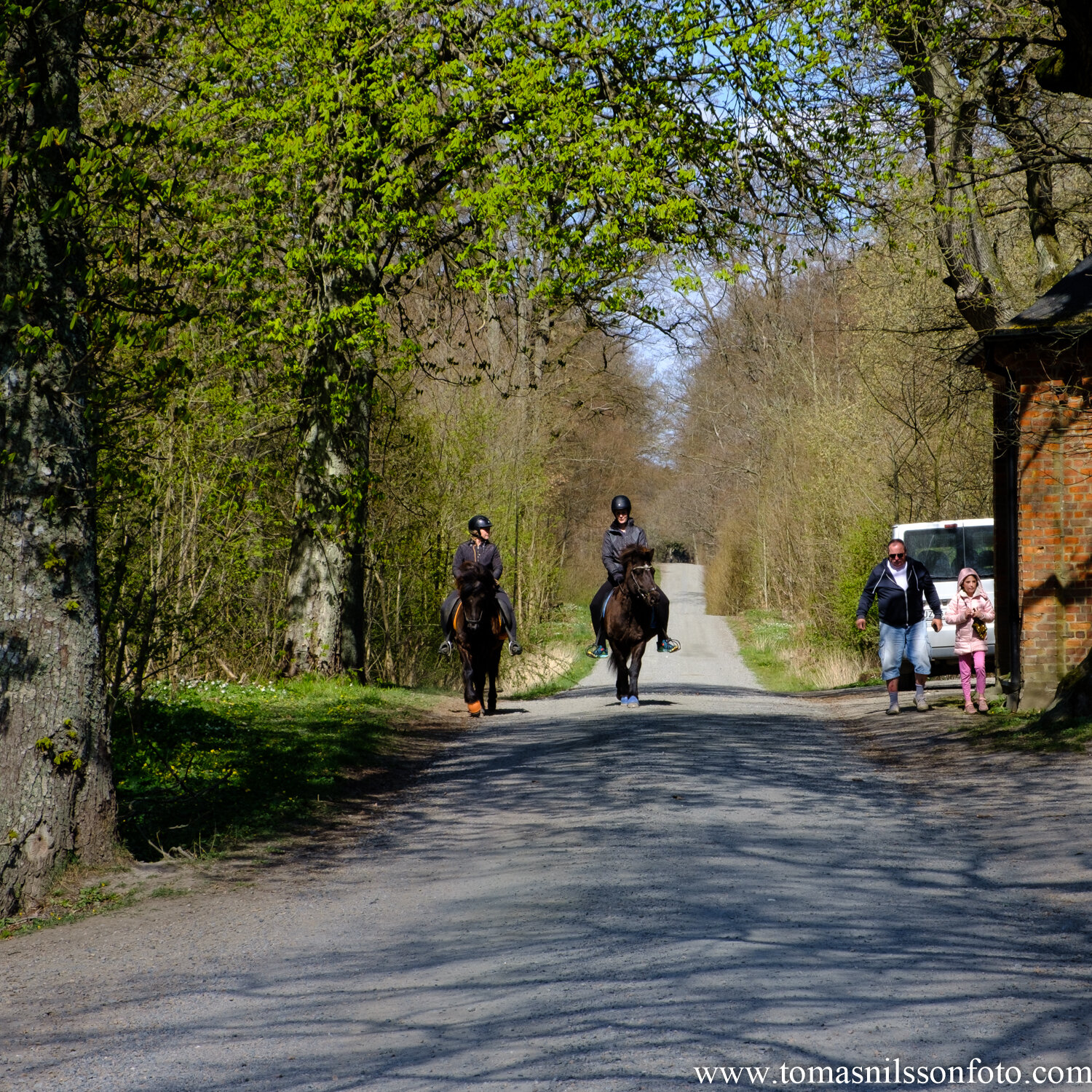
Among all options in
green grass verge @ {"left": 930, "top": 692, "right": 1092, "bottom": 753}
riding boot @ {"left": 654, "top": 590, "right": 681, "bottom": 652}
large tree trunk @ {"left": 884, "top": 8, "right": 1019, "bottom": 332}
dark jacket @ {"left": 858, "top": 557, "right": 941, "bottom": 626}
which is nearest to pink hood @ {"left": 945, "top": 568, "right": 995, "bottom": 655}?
dark jacket @ {"left": 858, "top": 557, "right": 941, "bottom": 626}

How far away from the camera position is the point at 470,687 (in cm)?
1775

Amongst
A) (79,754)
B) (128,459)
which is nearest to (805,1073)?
(79,754)

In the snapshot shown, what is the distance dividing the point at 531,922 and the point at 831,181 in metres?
12.2

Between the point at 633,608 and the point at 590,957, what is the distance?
11317 millimetres

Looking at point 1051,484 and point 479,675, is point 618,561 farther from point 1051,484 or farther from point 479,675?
point 1051,484

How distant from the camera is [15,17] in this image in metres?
7.30

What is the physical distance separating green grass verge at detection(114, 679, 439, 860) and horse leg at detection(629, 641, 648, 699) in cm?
307

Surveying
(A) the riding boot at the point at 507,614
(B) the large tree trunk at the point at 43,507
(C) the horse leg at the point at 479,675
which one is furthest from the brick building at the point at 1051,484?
(B) the large tree trunk at the point at 43,507

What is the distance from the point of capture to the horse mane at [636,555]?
16969 millimetres

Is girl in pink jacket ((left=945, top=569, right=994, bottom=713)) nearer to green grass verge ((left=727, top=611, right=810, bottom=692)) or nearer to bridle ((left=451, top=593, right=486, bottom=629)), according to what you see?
bridle ((left=451, top=593, right=486, bottom=629))

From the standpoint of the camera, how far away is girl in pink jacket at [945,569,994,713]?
50.5 feet

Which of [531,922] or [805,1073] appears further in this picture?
[531,922]

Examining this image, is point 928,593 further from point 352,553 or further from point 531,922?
point 531,922

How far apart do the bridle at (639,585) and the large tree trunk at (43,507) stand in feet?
31.3
